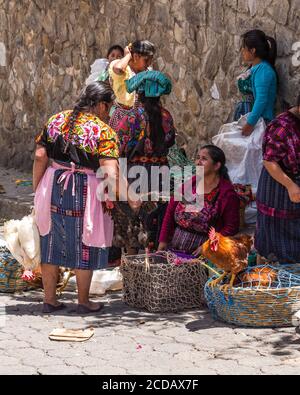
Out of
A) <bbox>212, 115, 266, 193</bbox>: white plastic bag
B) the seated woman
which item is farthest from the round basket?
<bbox>212, 115, 266, 193</bbox>: white plastic bag

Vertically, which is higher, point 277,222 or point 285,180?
point 285,180

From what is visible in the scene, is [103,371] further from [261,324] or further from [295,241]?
[295,241]

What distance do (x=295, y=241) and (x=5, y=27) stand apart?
907cm

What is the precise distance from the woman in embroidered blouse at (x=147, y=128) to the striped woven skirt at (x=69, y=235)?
0.93m

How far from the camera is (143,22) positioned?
457 inches

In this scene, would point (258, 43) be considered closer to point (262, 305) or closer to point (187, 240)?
point (187, 240)

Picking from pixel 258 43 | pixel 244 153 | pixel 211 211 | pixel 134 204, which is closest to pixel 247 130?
pixel 244 153

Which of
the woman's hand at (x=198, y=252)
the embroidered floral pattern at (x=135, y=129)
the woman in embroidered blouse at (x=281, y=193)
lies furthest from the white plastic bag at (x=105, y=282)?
the woman in embroidered blouse at (x=281, y=193)

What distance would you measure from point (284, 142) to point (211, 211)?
91 centimetres

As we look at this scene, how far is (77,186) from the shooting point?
7180 millimetres

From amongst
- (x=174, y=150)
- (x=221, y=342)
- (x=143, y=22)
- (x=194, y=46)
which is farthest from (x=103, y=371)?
(x=143, y=22)

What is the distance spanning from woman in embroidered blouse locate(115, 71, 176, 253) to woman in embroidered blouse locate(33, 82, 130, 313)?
0.95m

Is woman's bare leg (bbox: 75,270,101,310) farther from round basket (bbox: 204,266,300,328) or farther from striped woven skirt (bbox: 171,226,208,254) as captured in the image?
round basket (bbox: 204,266,300,328)

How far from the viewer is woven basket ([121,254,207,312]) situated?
7.28 meters
